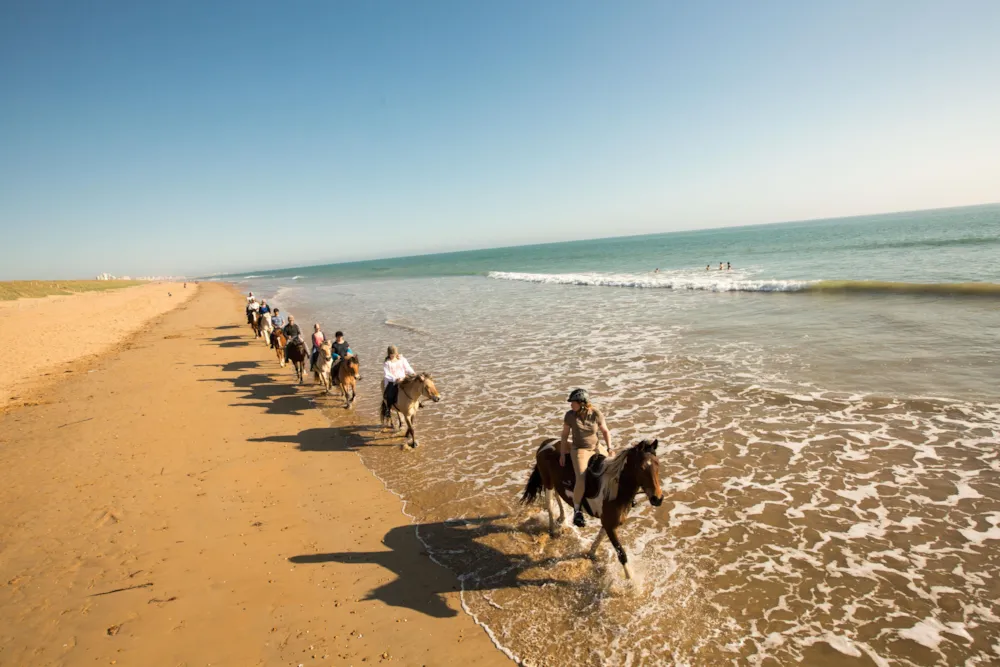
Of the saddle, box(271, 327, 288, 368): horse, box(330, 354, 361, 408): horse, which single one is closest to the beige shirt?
the saddle

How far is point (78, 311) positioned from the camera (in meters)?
36.2

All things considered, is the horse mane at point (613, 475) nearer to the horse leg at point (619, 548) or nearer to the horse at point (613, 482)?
the horse at point (613, 482)

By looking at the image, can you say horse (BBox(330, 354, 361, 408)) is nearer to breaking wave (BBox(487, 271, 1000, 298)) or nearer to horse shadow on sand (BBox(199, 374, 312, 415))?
horse shadow on sand (BBox(199, 374, 312, 415))

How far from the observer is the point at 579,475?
555 centimetres

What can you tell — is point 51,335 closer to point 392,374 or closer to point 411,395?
point 392,374

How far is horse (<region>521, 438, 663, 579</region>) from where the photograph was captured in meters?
4.62

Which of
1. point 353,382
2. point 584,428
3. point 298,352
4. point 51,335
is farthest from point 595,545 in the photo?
point 51,335

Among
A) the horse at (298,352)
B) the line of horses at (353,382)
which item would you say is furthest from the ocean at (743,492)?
the horse at (298,352)

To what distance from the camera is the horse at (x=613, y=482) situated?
15.1ft

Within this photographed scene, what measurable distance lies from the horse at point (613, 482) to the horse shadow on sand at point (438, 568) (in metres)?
0.89

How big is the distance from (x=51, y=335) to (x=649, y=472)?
110 ft

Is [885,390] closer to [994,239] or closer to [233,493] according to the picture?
[233,493]

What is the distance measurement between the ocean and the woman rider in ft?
3.05

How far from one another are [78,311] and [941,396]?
5223 cm
